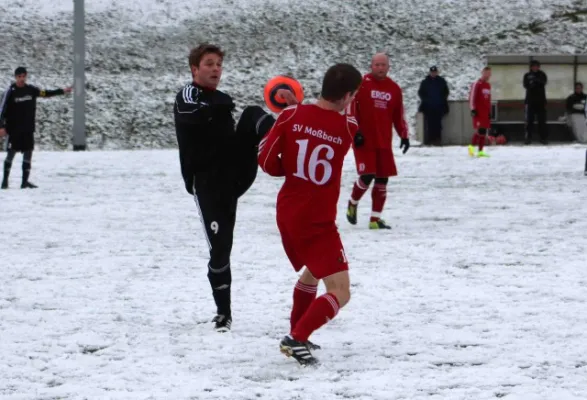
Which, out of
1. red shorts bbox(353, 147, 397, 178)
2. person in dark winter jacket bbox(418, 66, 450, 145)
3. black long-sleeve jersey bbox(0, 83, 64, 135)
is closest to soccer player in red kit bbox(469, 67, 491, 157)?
person in dark winter jacket bbox(418, 66, 450, 145)

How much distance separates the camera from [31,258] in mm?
9867

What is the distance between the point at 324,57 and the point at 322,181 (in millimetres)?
32885

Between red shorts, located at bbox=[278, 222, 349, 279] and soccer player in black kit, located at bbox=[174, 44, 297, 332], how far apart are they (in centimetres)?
94

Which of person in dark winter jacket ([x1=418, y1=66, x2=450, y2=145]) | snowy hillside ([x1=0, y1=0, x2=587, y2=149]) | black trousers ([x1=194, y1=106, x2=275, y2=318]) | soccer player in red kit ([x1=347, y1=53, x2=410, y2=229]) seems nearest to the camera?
black trousers ([x1=194, y1=106, x2=275, y2=318])

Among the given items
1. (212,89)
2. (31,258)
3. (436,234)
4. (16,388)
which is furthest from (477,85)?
(16,388)

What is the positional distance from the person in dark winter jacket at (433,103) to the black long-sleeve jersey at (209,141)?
75.3 feet

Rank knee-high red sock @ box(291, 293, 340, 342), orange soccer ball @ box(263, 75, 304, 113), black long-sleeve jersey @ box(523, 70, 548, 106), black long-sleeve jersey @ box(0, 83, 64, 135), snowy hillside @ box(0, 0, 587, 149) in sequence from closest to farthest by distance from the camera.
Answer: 1. knee-high red sock @ box(291, 293, 340, 342)
2. orange soccer ball @ box(263, 75, 304, 113)
3. black long-sleeve jersey @ box(0, 83, 64, 135)
4. black long-sleeve jersey @ box(523, 70, 548, 106)
5. snowy hillside @ box(0, 0, 587, 149)

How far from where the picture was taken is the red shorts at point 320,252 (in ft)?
19.0

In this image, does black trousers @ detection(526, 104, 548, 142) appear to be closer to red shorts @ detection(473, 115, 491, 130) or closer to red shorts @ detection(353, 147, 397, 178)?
red shorts @ detection(473, 115, 491, 130)

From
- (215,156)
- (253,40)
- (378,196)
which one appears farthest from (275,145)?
(253,40)

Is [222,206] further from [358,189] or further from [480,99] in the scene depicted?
[480,99]

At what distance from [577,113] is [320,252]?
24.7 metres

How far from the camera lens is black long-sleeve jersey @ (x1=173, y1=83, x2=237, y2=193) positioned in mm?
6590

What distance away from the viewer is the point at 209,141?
21.9 ft
